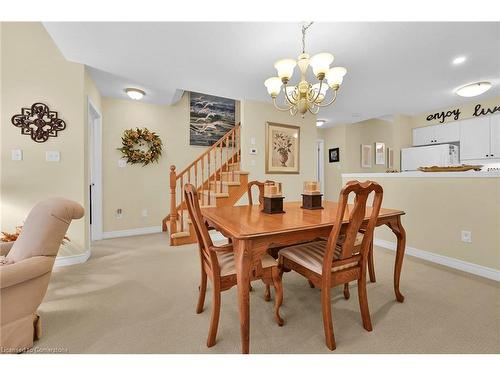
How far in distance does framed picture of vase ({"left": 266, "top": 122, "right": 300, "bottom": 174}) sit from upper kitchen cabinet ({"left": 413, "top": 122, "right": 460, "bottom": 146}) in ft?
9.10

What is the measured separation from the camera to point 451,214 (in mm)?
2432

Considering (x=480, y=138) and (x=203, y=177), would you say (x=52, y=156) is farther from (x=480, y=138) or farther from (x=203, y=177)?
(x=480, y=138)

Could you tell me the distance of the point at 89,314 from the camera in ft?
5.27

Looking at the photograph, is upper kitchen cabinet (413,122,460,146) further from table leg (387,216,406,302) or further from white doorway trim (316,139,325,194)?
table leg (387,216,406,302)

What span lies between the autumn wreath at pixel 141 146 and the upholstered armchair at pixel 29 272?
2649 millimetres

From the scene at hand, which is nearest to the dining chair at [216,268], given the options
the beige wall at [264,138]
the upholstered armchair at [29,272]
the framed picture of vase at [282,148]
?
the upholstered armchair at [29,272]

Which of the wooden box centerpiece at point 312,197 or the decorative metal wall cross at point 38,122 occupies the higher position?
the decorative metal wall cross at point 38,122

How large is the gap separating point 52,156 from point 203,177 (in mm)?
2209

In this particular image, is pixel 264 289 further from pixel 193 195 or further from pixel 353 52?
pixel 353 52

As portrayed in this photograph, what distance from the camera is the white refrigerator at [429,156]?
13.9ft

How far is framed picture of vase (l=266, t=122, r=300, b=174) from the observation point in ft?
13.3

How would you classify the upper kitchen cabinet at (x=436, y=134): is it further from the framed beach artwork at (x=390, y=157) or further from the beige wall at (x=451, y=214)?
the beige wall at (x=451, y=214)
